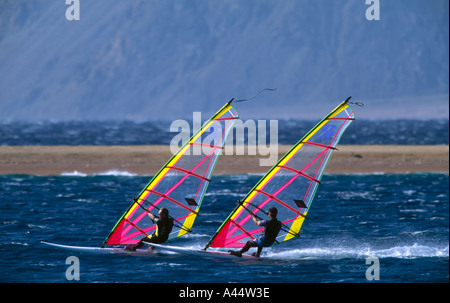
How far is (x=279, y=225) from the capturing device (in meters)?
19.5

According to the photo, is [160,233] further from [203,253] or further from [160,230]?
[203,253]

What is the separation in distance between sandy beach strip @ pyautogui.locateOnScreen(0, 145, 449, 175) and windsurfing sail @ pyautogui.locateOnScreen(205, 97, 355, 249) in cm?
2223

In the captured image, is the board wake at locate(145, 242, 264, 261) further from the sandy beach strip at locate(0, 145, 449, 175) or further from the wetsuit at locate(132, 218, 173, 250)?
the sandy beach strip at locate(0, 145, 449, 175)

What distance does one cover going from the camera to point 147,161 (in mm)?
45188

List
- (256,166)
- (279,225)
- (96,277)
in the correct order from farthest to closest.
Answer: (256,166), (279,225), (96,277)

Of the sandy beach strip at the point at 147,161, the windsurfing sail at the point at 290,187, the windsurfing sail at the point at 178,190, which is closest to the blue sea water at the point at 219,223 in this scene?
the windsurfing sail at the point at 290,187

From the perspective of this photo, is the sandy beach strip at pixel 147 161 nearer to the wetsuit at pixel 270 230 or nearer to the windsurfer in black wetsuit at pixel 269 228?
the windsurfer in black wetsuit at pixel 269 228

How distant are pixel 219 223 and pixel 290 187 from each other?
6.89m

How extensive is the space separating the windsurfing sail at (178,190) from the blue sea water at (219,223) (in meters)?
1.04

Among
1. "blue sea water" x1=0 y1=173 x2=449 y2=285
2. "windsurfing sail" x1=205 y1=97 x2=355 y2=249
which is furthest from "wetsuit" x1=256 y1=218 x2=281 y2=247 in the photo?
"blue sea water" x1=0 y1=173 x2=449 y2=285

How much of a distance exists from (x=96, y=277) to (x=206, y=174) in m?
4.34

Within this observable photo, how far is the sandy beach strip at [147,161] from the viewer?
43.0 meters

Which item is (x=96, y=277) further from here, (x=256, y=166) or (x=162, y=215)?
(x=256, y=166)
